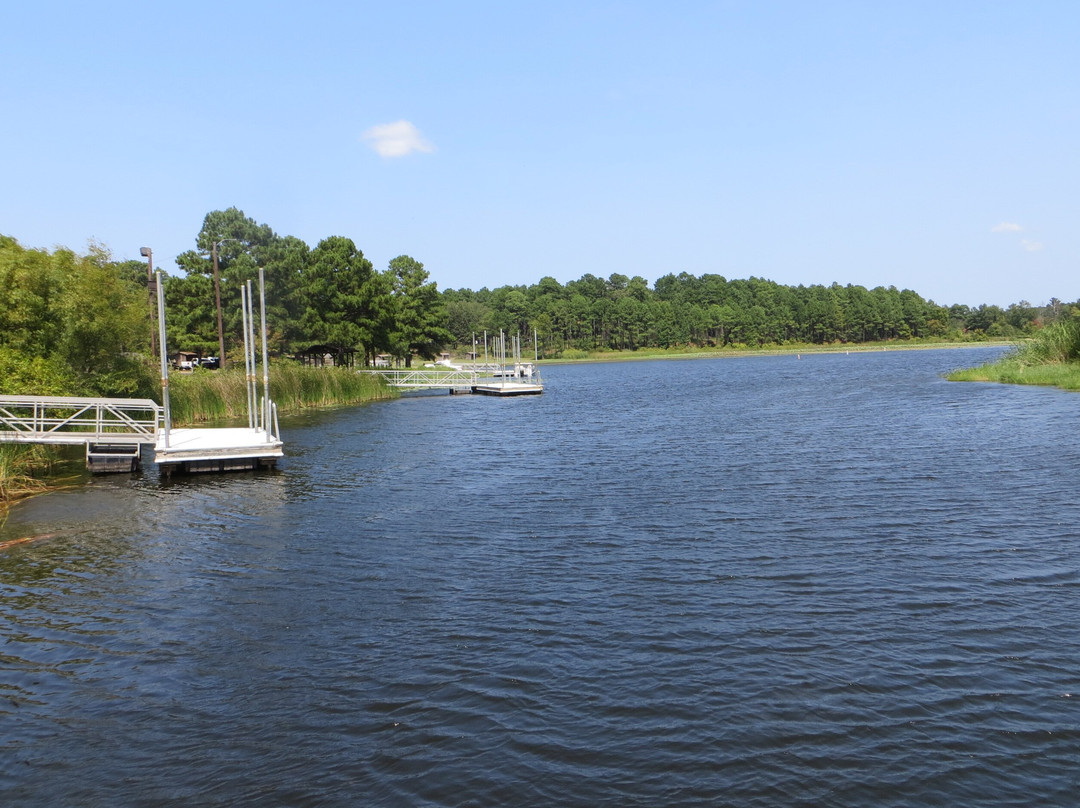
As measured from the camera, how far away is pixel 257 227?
98.4m

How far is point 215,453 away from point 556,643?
715 inches

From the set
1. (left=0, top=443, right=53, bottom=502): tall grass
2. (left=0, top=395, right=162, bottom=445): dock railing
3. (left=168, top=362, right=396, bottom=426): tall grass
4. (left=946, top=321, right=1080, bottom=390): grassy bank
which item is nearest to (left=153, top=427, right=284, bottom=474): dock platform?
(left=0, top=395, right=162, bottom=445): dock railing

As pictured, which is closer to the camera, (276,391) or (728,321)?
(276,391)

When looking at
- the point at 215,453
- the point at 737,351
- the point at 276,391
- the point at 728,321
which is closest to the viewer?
the point at 215,453

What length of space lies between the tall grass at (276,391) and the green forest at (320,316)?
1.74m

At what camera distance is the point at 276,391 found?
48438 millimetres

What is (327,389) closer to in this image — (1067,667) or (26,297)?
(26,297)

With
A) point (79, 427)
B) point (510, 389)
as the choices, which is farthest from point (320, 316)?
point (79, 427)

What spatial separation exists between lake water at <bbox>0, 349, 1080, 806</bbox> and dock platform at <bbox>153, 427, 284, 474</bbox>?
8.03 ft

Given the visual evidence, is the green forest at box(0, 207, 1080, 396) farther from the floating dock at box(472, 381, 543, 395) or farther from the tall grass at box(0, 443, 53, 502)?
the floating dock at box(472, 381, 543, 395)

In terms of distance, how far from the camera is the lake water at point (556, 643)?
7.88 metres

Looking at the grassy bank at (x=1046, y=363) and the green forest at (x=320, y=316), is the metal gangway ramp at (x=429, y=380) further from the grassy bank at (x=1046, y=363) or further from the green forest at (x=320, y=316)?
the grassy bank at (x=1046, y=363)

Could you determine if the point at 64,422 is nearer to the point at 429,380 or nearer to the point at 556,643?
the point at 556,643

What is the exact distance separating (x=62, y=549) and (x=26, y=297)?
15.9 meters
